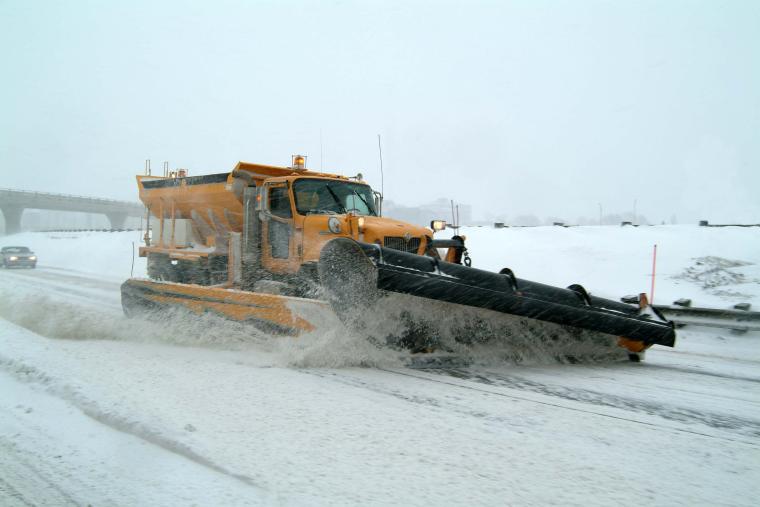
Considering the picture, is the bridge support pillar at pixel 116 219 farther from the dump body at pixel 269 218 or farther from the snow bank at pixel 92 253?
the dump body at pixel 269 218

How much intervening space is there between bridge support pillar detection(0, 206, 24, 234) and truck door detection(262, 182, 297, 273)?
92.7ft

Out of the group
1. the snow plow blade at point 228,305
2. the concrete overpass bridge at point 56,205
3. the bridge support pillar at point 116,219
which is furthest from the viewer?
the bridge support pillar at point 116,219

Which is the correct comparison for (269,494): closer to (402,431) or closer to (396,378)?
(402,431)

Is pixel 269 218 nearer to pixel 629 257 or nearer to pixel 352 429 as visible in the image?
pixel 352 429

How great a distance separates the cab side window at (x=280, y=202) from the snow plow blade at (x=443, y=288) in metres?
2.25

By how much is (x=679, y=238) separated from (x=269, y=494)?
15.7m

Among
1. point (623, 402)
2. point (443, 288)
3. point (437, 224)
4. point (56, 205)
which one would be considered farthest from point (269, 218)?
point (56, 205)

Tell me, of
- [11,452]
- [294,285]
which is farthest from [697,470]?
[294,285]

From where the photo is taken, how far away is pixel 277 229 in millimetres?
7617

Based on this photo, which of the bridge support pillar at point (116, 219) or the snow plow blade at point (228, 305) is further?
the bridge support pillar at point (116, 219)

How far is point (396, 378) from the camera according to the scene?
509 cm

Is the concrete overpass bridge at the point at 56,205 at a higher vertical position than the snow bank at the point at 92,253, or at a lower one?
higher

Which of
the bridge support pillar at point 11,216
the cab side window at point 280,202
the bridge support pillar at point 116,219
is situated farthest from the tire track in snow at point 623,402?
the bridge support pillar at point 116,219

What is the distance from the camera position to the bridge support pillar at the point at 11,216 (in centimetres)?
3131
